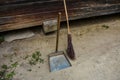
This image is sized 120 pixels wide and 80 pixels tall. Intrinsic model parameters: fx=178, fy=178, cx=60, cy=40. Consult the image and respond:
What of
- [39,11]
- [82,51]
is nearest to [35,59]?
[82,51]

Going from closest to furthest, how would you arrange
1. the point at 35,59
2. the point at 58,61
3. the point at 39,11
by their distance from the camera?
1. the point at 58,61
2. the point at 35,59
3. the point at 39,11

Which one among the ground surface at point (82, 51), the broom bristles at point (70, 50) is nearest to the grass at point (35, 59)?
the ground surface at point (82, 51)

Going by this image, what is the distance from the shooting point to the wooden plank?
360 centimetres

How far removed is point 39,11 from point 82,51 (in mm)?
1255

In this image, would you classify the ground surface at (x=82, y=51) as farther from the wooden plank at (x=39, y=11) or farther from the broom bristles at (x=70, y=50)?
the wooden plank at (x=39, y=11)

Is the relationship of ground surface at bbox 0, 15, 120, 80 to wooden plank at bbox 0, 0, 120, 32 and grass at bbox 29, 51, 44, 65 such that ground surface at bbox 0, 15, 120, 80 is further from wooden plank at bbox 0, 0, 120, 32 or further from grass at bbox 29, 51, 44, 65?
wooden plank at bbox 0, 0, 120, 32

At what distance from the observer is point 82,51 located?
352 centimetres

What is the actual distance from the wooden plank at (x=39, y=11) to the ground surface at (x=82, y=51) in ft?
1.11

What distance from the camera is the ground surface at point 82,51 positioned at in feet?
9.73

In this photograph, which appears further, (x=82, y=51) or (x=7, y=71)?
(x=82, y=51)

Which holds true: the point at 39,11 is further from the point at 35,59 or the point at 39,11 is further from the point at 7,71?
the point at 7,71

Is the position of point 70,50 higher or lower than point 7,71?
higher

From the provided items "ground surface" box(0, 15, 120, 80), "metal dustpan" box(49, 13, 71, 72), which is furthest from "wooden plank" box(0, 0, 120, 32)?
"metal dustpan" box(49, 13, 71, 72)

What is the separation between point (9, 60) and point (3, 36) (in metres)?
0.85
